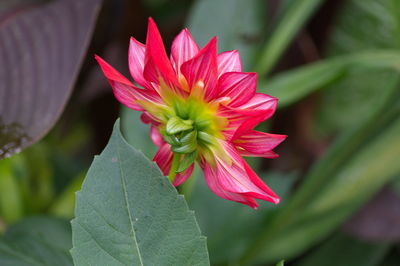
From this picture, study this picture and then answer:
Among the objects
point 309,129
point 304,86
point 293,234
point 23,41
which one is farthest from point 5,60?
point 309,129

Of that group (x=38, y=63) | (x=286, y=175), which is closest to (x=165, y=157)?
(x=38, y=63)

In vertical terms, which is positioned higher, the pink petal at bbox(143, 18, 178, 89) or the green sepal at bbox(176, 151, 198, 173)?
the pink petal at bbox(143, 18, 178, 89)

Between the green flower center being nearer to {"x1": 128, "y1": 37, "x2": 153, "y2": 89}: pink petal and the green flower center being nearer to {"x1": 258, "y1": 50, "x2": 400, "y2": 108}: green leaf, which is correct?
{"x1": 128, "y1": 37, "x2": 153, "y2": 89}: pink petal

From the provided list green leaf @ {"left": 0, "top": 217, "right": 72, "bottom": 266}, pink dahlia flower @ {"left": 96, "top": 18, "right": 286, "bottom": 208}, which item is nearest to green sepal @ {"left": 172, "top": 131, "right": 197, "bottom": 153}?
pink dahlia flower @ {"left": 96, "top": 18, "right": 286, "bottom": 208}

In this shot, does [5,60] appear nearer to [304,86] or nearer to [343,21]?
[304,86]

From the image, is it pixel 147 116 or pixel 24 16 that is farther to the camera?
pixel 24 16

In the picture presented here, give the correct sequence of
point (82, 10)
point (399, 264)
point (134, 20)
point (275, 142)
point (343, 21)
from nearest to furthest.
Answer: point (275, 142), point (82, 10), point (399, 264), point (134, 20), point (343, 21)

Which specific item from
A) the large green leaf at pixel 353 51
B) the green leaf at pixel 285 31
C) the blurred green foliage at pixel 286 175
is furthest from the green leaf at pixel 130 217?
the large green leaf at pixel 353 51
